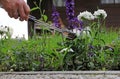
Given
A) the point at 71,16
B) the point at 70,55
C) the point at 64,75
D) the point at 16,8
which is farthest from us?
the point at 71,16

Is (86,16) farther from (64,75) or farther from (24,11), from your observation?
(24,11)

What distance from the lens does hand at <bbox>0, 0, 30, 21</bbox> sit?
2542 mm

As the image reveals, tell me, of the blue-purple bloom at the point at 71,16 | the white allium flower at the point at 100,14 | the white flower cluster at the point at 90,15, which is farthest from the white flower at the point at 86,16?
the blue-purple bloom at the point at 71,16

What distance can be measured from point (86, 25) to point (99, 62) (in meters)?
0.76

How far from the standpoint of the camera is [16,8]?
258 centimetres

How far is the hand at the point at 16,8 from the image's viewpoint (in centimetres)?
254

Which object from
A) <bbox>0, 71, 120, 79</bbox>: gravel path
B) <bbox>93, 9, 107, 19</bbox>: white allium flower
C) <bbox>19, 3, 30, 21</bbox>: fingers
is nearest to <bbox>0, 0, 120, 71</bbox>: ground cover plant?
<bbox>93, 9, 107, 19</bbox>: white allium flower

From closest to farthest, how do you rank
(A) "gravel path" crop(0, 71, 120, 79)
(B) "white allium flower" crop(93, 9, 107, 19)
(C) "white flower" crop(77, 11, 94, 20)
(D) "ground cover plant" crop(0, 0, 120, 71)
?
(A) "gravel path" crop(0, 71, 120, 79)
(D) "ground cover plant" crop(0, 0, 120, 71)
(C) "white flower" crop(77, 11, 94, 20)
(B) "white allium flower" crop(93, 9, 107, 19)

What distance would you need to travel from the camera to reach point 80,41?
15.0 feet

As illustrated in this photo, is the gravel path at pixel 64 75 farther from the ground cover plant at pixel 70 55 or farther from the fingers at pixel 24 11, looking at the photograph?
the fingers at pixel 24 11

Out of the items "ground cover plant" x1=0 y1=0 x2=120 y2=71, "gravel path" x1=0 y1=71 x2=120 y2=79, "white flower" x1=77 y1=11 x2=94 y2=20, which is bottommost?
"gravel path" x1=0 y1=71 x2=120 y2=79

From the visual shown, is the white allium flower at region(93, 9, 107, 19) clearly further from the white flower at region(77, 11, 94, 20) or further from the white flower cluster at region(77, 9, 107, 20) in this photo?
the white flower at region(77, 11, 94, 20)

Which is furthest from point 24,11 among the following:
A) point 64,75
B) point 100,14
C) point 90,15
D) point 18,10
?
point 100,14

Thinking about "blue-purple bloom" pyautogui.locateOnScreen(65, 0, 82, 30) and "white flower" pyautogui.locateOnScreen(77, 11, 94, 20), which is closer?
"white flower" pyautogui.locateOnScreen(77, 11, 94, 20)
